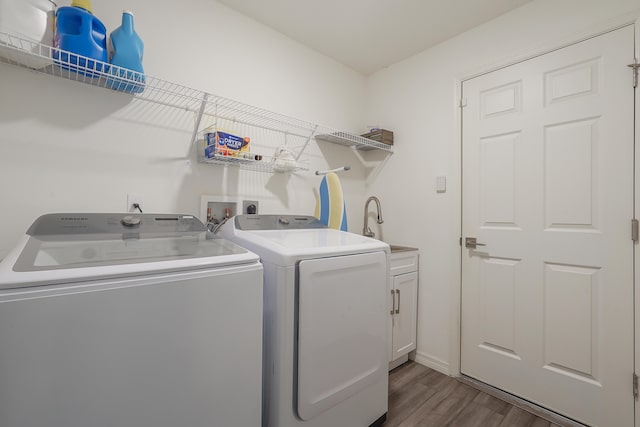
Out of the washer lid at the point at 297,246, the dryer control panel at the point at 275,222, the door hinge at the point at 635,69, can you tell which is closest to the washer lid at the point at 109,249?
the washer lid at the point at 297,246

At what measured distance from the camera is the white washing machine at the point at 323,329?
1.12 m

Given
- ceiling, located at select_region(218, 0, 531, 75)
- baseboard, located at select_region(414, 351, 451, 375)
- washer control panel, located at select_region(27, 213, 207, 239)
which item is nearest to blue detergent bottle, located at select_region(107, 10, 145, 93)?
washer control panel, located at select_region(27, 213, 207, 239)

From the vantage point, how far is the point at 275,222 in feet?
5.78

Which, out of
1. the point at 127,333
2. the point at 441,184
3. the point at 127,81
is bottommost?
the point at 127,333

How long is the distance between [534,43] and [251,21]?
6.02 feet

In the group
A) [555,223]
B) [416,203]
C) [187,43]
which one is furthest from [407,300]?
[187,43]

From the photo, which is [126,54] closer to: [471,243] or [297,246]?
[297,246]

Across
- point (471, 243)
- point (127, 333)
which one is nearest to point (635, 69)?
point (471, 243)

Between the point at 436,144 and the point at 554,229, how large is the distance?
96 cm

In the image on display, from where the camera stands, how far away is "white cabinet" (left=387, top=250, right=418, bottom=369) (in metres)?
2.06

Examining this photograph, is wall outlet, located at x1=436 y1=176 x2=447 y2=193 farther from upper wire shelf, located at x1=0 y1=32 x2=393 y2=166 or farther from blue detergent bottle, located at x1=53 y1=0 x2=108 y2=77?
blue detergent bottle, located at x1=53 y1=0 x2=108 y2=77

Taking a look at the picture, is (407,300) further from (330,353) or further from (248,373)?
(248,373)

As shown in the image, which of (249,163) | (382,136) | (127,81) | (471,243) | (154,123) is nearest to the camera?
(127,81)

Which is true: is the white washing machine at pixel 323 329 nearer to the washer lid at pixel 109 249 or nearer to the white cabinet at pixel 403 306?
the washer lid at pixel 109 249
